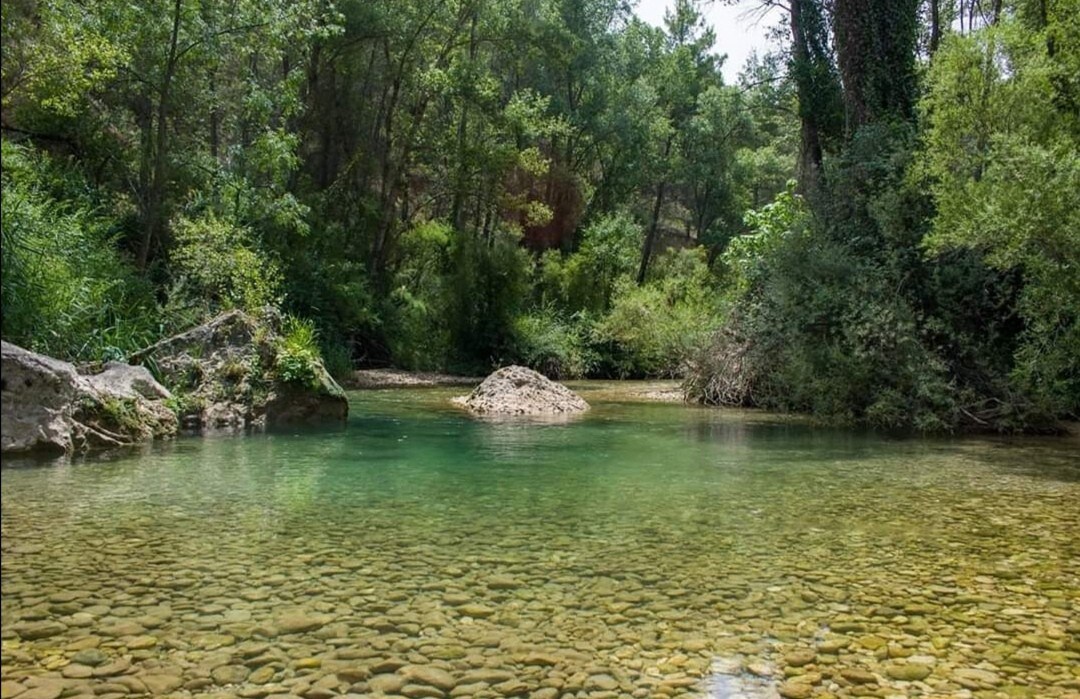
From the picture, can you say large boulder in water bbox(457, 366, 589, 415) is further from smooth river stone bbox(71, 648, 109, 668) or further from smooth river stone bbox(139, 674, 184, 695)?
smooth river stone bbox(139, 674, 184, 695)

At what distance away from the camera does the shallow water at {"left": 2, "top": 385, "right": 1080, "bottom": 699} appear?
11.0 ft

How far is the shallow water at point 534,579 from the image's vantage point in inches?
131

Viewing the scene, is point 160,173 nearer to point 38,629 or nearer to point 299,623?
point 38,629

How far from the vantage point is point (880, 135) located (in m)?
15.4

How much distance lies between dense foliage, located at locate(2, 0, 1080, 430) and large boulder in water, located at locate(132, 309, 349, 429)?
9.4 inches

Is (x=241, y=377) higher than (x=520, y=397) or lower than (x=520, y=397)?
higher

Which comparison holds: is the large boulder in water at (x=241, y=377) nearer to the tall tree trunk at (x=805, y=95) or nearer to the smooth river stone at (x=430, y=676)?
the smooth river stone at (x=430, y=676)

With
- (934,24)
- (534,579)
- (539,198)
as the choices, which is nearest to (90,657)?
(534,579)

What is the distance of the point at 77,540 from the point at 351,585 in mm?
1973

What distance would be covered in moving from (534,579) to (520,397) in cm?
1046

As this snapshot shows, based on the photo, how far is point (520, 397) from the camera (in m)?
15.1

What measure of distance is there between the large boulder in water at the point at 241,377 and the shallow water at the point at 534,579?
9.08 feet

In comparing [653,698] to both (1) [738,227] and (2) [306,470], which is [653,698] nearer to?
(2) [306,470]

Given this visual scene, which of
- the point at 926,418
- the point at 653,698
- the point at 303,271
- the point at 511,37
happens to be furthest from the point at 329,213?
the point at 653,698
